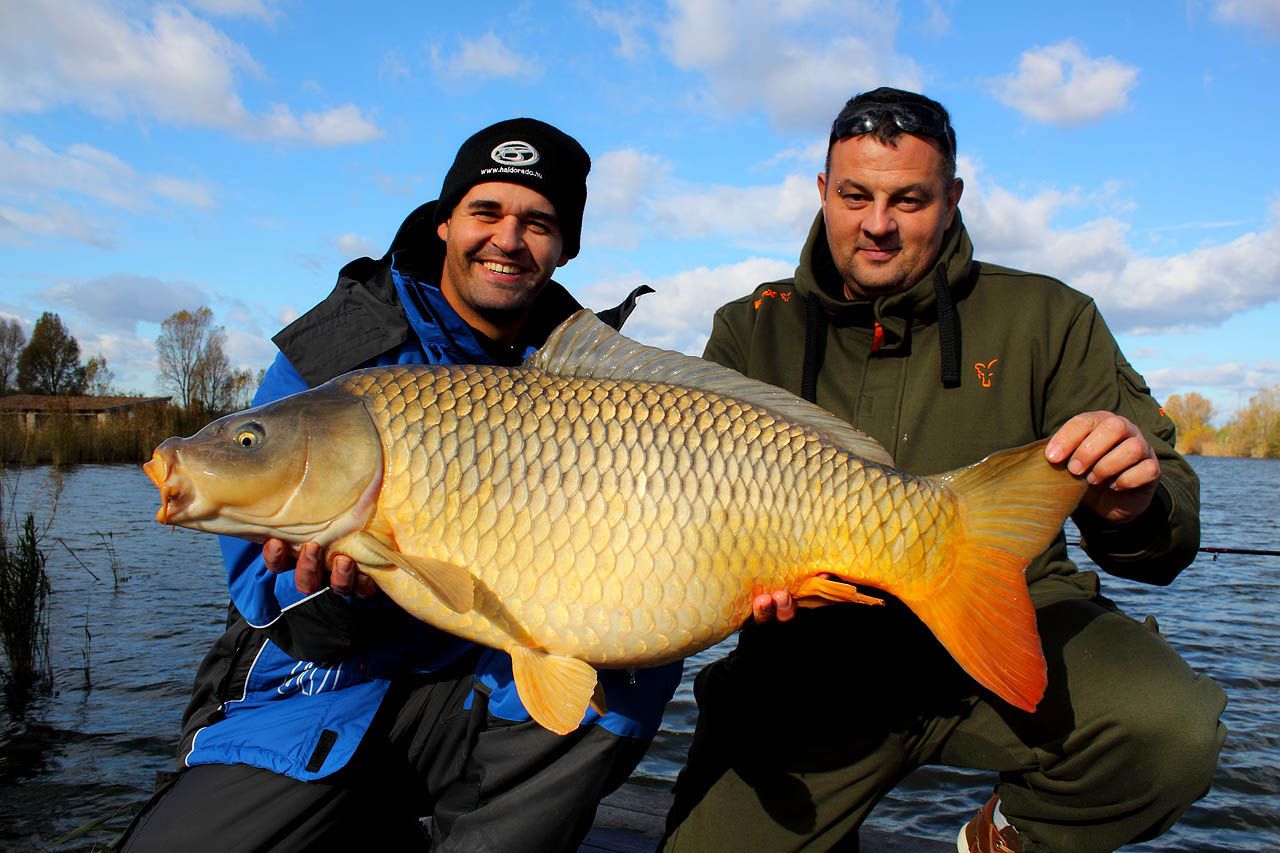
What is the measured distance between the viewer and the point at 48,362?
43.4 m

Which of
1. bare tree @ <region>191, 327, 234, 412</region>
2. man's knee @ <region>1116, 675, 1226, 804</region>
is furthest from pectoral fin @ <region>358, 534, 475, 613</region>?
bare tree @ <region>191, 327, 234, 412</region>

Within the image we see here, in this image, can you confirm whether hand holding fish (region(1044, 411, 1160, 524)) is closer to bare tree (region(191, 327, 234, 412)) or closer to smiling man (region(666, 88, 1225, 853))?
smiling man (region(666, 88, 1225, 853))

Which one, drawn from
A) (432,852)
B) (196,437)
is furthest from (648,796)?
(196,437)

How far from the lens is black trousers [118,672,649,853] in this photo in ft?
5.92

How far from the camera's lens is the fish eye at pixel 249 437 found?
1603 mm

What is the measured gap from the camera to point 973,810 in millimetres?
3641

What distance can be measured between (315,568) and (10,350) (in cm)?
5509

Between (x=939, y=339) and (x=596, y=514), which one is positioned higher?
(x=939, y=339)

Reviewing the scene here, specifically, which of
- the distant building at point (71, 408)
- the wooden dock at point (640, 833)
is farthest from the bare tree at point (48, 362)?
the wooden dock at point (640, 833)

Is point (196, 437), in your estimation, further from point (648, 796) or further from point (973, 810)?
point (973, 810)

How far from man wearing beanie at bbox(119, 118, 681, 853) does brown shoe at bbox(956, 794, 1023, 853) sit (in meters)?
0.81

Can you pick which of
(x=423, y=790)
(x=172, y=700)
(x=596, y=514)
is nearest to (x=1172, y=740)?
(x=596, y=514)

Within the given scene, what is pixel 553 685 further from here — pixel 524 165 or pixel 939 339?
pixel 524 165

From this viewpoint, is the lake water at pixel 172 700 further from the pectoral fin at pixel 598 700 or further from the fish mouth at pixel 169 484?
the fish mouth at pixel 169 484
